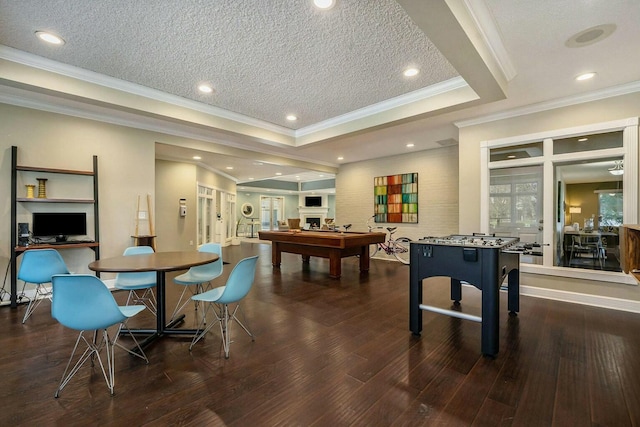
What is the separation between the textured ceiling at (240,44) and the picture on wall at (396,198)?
3.53m

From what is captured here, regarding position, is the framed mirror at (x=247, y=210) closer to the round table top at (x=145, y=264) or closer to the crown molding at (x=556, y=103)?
the crown molding at (x=556, y=103)

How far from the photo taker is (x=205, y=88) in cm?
385

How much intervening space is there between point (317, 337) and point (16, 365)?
2432mm

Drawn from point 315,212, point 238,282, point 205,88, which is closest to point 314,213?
point 315,212

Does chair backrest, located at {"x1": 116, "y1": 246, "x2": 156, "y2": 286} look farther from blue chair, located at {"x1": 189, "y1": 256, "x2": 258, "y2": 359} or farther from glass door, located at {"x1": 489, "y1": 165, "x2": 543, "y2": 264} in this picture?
glass door, located at {"x1": 489, "y1": 165, "x2": 543, "y2": 264}

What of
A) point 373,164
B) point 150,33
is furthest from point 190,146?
point 373,164

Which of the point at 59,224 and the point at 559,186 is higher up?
the point at 559,186

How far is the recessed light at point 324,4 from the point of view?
7.35 feet

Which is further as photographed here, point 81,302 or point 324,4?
point 324,4

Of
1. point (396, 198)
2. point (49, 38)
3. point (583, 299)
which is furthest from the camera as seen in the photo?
point (396, 198)

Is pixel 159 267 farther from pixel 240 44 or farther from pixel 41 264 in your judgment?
pixel 240 44

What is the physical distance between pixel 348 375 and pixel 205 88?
3811 mm

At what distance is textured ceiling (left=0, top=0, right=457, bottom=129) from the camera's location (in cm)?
236

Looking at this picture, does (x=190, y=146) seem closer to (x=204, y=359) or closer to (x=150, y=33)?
(x=150, y=33)
